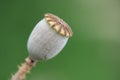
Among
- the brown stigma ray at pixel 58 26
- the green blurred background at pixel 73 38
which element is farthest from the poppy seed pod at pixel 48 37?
the green blurred background at pixel 73 38

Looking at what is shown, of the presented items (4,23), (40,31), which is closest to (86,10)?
(4,23)

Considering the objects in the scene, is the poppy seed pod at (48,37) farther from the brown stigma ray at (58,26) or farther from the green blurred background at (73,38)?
the green blurred background at (73,38)

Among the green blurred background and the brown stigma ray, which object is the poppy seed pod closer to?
Answer: the brown stigma ray

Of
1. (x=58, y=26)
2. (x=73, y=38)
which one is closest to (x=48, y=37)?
(x=58, y=26)

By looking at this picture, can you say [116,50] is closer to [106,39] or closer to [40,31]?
[106,39]

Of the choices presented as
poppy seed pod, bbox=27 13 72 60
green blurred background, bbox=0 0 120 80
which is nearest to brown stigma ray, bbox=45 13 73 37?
poppy seed pod, bbox=27 13 72 60
